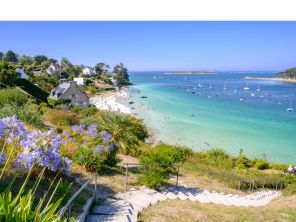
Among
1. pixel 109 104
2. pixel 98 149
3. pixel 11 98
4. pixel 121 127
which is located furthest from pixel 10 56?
pixel 98 149

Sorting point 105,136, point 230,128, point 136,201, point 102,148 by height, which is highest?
point 105,136

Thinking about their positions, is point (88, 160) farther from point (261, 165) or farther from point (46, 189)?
point (261, 165)

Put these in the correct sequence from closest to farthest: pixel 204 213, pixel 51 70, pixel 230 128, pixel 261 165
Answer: pixel 204 213, pixel 261 165, pixel 230 128, pixel 51 70

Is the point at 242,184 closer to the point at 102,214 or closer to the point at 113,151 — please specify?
the point at 113,151

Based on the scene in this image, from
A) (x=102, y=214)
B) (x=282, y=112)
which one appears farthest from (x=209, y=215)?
(x=282, y=112)

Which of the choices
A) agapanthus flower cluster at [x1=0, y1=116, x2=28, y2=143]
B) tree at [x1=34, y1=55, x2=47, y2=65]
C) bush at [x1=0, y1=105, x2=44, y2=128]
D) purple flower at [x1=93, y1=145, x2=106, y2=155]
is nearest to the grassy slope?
bush at [x1=0, y1=105, x2=44, y2=128]

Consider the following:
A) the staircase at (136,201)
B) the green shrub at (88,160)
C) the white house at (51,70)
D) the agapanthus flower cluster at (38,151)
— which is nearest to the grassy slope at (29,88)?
the green shrub at (88,160)

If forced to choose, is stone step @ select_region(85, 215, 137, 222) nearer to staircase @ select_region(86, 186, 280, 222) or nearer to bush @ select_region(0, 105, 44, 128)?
staircase @ select_region(86, 186, 280, 222)

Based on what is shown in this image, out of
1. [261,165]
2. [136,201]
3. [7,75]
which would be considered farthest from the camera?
[7,75]

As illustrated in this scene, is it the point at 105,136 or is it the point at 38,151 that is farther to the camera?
the point at 105,136
